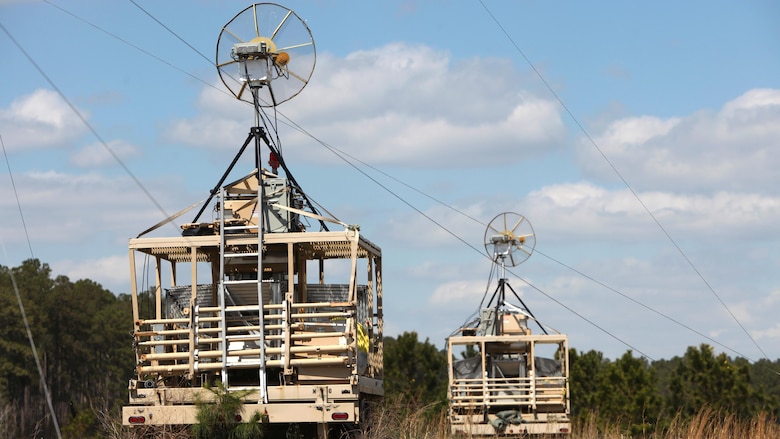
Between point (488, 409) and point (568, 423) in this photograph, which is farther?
point (488, 409)

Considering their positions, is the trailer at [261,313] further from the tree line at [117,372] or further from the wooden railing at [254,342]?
the tree line at [117,372]

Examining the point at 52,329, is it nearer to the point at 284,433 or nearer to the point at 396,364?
the point at 396,364

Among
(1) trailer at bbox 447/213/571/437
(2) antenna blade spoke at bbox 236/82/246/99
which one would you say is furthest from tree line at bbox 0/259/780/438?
(2) antenna blade spoke at bbox 236/82/246/99

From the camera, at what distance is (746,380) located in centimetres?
4169

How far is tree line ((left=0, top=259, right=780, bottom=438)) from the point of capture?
4062 centimetres

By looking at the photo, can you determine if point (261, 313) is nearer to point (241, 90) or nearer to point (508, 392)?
point (241, 90)

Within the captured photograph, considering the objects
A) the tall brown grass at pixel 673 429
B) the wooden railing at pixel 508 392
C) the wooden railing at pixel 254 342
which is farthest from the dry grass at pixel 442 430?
the wooden railing at pixel 508 392

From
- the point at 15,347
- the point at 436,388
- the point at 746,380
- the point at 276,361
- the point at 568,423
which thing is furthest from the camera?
the point at 15,347

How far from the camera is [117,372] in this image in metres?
65.2

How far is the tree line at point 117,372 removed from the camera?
40.6 meters

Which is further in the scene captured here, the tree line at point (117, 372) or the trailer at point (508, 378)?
the tree line at point (117, 372)

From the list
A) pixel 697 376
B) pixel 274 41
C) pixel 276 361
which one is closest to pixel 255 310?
pixel 276 361

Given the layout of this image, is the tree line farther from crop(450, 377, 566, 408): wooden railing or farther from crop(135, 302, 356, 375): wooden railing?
crop(135, 302, 356, 375): wooden railing

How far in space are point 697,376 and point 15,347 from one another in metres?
33.0
